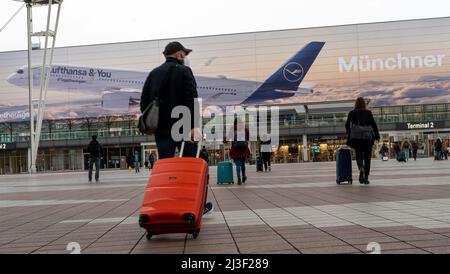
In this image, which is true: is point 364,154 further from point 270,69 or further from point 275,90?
point 270,69

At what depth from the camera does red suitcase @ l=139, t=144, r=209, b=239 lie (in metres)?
4.45

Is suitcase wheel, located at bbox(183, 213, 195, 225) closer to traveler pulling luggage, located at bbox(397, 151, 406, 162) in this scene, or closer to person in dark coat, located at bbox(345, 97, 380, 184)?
person in dark coat, located at bbox(345, 97, 380, 184)

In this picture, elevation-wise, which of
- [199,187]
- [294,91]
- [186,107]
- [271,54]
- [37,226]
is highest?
[271,54]

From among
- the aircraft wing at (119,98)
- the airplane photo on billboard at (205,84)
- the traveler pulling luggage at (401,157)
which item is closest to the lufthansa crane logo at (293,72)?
the airplane photo on billboard at (205,84)

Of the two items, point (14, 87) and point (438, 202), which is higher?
point (14, 87)

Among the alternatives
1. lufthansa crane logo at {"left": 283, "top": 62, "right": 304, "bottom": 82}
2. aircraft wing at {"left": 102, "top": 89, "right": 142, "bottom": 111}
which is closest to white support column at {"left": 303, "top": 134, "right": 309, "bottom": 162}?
lufthansa crane logo at {"left": 283, "top": 62, "right": 304, "bottom": 82}

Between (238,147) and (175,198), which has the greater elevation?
(238,147)

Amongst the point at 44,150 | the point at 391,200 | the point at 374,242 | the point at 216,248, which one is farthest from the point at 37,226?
the point at 44,150

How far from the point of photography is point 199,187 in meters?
4.70

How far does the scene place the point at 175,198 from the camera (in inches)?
178

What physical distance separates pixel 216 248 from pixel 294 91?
199 ft

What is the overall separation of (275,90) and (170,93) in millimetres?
59539

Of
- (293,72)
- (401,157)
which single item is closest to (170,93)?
(401,157)
